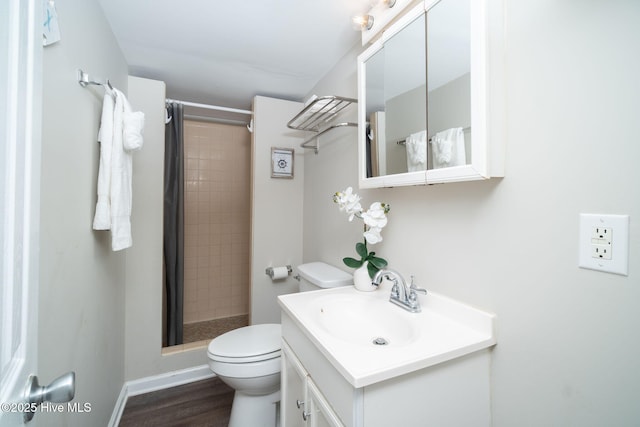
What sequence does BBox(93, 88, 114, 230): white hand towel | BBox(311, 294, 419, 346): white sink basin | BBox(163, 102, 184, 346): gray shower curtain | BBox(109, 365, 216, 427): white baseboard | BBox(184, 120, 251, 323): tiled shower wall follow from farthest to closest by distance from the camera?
BBox(184, 120, 251, 323): tiled shower wall < BBox(163, 102, 184, 346): gray shower curtain < BBox(109, 365, 216, 427): white baseboard < BBox(93, 88, 114, 230): white hand towel < BBox(311, 294, 419, 346): white sink basin

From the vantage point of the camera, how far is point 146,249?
1815 mm

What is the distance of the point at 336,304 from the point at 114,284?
130 cm

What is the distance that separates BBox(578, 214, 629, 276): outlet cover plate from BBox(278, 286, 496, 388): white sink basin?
314 millimetres

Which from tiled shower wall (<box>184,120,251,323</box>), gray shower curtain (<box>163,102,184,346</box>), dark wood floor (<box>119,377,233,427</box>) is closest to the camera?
dark wood floor (<box>119,377,233,427</box>)

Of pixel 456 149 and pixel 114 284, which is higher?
pixel 456 149

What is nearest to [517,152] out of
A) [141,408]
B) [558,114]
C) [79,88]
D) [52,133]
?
[558,114]

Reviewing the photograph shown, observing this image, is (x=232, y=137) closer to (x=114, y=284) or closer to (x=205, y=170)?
(x=205, y=170)

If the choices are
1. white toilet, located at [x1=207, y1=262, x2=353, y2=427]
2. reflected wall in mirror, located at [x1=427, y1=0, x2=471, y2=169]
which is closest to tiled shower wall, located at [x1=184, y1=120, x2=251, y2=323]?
white toilet, located at [x1=207, y1=262, x2=353, y2=427]

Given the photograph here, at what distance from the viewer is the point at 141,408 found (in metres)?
1.65

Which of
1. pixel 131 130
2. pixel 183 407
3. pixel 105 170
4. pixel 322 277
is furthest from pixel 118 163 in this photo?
pixel 183 407

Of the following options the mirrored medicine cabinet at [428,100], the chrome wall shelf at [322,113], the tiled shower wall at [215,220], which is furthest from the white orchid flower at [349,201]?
the tiled shower wall at [215,220]

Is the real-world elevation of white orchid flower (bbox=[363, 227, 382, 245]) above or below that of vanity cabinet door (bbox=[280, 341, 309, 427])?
above

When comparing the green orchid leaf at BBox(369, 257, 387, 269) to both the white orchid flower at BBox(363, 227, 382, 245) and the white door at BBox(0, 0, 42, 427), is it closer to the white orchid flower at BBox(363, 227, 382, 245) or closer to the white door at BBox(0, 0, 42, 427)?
the white orchid flower at BBox(363, 227, 382, 245)

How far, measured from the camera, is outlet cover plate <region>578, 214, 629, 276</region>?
57cm
